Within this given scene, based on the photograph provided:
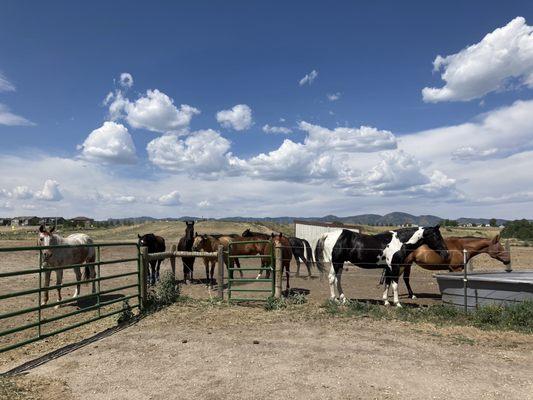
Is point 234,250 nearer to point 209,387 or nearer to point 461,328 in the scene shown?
point 461,328

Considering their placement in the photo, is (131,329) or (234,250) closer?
(131,329)

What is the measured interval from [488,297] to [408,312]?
1.58 metres

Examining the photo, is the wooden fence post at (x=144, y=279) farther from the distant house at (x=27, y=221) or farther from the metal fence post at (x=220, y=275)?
the distant house at (x=27, y=221)

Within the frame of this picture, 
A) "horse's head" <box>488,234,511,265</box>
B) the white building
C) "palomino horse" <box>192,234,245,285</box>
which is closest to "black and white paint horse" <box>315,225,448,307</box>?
"horse's head" <box>488,234,511,265</box>

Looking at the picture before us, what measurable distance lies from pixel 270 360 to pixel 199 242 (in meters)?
7.37

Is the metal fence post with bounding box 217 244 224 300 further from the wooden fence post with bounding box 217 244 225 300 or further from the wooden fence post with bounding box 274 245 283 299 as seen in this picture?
the wooden fence post with bounding box 274 245 283 299

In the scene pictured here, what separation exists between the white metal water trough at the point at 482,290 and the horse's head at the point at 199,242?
7.04m

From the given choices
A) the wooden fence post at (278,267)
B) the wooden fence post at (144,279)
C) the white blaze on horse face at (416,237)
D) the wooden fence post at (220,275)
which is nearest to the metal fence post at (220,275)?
the wooden fence post at (220,275)

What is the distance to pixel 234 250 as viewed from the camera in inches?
518

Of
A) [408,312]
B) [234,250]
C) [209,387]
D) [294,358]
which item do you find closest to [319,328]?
[294,358]

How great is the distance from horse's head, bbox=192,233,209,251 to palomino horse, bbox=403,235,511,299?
6.10 m

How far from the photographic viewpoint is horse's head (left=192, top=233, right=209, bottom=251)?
12659 mm

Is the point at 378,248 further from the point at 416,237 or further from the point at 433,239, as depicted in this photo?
the point at 433,239

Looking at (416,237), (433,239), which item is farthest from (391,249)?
(433,239)
